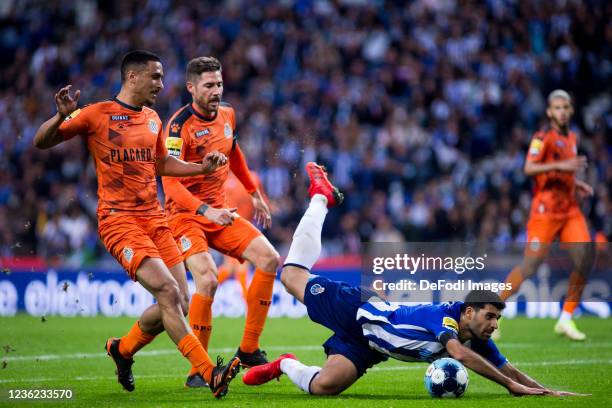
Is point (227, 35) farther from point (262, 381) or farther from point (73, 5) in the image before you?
point (262, 381)

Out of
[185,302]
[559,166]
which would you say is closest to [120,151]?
[185,302]

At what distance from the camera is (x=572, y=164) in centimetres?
1159

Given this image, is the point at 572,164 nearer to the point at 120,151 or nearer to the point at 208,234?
the point at 208,234

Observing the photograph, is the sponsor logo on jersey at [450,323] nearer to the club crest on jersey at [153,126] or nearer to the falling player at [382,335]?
the falling player at [382,335]

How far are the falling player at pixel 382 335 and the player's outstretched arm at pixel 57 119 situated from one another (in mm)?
2263

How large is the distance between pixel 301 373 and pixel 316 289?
0.71 meters

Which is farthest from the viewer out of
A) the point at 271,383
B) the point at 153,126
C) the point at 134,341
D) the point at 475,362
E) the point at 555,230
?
the point at 555,230

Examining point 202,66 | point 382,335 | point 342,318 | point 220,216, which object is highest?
point 202,66

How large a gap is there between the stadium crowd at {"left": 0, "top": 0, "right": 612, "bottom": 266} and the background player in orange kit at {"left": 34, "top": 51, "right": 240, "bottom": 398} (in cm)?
871

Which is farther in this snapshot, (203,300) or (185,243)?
(185,243)

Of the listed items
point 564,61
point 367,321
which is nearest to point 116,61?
point 564,61

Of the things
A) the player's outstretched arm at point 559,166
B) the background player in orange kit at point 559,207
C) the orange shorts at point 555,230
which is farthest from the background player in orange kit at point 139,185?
the orange shorts at point 555,230

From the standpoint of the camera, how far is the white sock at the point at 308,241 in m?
8.23

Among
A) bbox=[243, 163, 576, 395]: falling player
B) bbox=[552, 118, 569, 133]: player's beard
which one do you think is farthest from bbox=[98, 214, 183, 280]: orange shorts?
bbox=[552, 118, 569, 133]: player's beard
